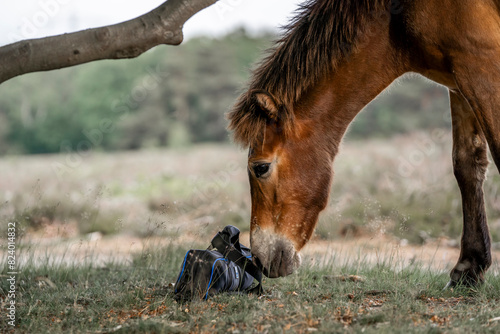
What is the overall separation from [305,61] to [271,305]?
1.59m

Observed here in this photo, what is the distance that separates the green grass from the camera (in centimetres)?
245

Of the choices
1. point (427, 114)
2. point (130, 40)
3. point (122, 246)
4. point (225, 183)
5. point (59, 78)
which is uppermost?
point (59, 78)

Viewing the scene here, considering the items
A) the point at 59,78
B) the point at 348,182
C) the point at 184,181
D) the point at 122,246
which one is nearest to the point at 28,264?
the point at 122,246

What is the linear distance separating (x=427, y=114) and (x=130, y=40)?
78.9 feet

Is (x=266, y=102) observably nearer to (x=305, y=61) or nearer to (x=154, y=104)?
(x=305, y=61)

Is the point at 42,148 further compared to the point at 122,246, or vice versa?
the point at 42,148

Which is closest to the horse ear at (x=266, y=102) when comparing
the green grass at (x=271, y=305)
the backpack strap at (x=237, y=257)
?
the backpack strap at (x=237, y=257)

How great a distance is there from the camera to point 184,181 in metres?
14.0

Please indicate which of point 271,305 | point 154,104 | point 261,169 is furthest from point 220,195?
point 154,104

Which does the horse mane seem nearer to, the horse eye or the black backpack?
the horse eye

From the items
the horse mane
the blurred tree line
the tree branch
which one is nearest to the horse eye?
the horse mane

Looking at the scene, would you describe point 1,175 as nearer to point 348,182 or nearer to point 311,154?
point 348,182

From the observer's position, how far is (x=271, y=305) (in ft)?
9.53

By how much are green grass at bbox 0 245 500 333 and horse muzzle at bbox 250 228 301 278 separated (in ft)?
0.60
